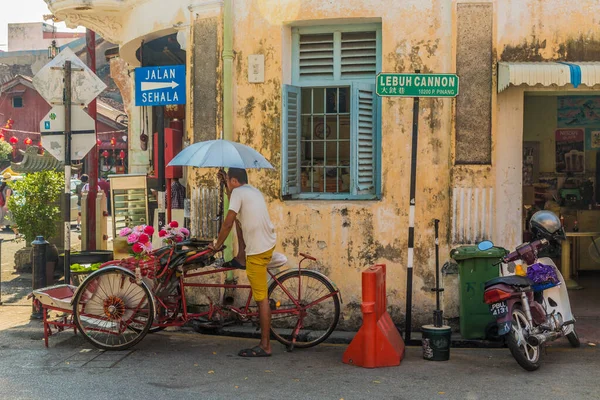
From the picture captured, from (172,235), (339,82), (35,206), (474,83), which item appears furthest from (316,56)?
(35,206)

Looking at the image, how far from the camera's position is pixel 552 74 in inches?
342

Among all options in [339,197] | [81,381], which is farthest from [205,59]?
[81,381]

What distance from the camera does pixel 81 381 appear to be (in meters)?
7.04

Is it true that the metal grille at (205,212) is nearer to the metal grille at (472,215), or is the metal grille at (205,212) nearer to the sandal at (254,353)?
the sandal at (254,353)

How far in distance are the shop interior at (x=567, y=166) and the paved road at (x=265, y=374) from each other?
4.80m

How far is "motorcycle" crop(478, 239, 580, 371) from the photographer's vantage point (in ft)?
23.9

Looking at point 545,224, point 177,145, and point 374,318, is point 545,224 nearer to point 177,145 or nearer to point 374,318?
point 374,318

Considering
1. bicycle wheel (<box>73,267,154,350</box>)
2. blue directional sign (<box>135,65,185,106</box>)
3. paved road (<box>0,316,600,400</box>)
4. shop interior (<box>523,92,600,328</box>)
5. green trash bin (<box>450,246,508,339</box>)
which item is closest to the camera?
paved road (<box>0,316,600,400</box>)

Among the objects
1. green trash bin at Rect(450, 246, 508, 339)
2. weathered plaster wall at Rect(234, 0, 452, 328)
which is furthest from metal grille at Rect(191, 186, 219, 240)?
green trash bin at Rect(450, 246, 508, 339)

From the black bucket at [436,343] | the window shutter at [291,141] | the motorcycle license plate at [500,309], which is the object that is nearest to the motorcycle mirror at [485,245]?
the motorcycle license plate at [500,309]

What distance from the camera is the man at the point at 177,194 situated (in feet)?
39.9

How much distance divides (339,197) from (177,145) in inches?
96.6

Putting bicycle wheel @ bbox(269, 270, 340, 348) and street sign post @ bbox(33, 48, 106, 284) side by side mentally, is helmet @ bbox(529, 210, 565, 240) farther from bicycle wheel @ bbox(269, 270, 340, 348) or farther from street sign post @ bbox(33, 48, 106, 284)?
street sign post @ bbox(33, 48, 106, 284)

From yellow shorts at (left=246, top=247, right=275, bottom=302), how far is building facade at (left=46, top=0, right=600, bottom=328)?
1.51m
